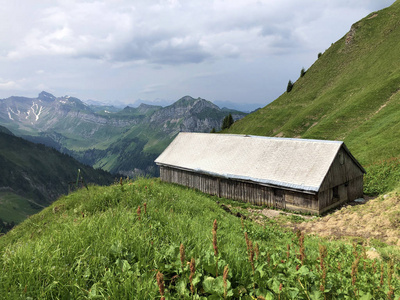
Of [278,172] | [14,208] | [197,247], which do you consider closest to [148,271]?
[197,247]

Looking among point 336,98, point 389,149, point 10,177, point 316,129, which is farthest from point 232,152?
point 10,177

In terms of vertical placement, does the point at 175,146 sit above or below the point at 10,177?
above

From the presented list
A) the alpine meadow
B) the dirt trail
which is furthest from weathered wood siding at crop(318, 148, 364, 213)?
the dirt trail

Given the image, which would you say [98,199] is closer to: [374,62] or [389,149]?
[389,149]

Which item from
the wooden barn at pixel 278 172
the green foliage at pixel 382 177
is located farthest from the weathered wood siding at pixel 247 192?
the green foliage at pixel 382 177

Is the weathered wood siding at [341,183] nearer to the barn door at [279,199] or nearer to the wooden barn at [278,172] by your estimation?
the wooden barn at [278,172]

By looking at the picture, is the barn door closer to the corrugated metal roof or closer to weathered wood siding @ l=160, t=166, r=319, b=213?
weathered wood siding @ l=160, t=166, r=319, b=213

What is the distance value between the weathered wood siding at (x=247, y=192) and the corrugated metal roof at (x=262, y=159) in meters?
0.86

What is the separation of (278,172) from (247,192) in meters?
3.99

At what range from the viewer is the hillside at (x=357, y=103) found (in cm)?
3272

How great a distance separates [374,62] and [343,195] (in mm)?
63016

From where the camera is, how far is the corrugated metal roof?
21734mm

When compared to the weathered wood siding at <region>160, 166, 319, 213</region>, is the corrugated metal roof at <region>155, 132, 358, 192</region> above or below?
above

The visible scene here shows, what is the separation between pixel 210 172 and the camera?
2841cm
